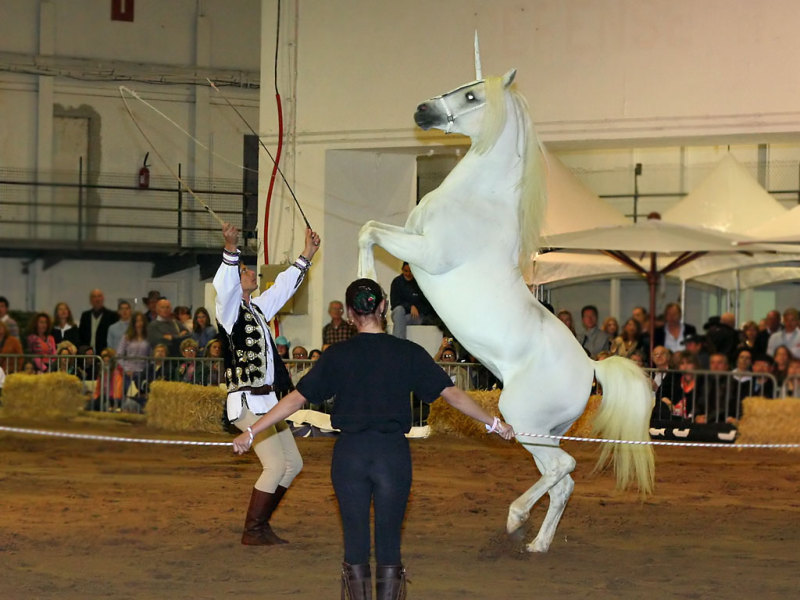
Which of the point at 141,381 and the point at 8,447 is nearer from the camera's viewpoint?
the point at 8,447

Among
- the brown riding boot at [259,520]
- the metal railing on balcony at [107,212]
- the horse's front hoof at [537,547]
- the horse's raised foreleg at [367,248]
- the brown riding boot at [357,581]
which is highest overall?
the metal railing on balcony at [107,212]

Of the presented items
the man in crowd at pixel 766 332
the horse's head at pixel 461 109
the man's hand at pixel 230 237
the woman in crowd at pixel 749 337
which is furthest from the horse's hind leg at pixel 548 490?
the woman in crowd at pixel 749 337

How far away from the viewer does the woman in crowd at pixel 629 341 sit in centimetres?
1097

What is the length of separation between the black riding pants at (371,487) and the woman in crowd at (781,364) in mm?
7119

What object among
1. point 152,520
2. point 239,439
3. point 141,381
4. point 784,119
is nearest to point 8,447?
point 141,381

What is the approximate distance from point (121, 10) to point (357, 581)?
1737 cm

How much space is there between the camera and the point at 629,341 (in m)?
11.6

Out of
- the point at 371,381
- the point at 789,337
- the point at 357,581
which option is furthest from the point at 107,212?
the point at 357,581

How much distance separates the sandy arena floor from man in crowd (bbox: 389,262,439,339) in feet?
4.23

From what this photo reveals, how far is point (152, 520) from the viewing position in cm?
631

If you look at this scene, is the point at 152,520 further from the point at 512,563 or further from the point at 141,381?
the point at 141,381

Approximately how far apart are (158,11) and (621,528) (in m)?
15.8

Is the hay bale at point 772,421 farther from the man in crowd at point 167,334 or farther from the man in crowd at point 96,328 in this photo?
the man in crowd at point 96,328

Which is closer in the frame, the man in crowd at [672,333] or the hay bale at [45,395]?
the hay bale at [45,395]
